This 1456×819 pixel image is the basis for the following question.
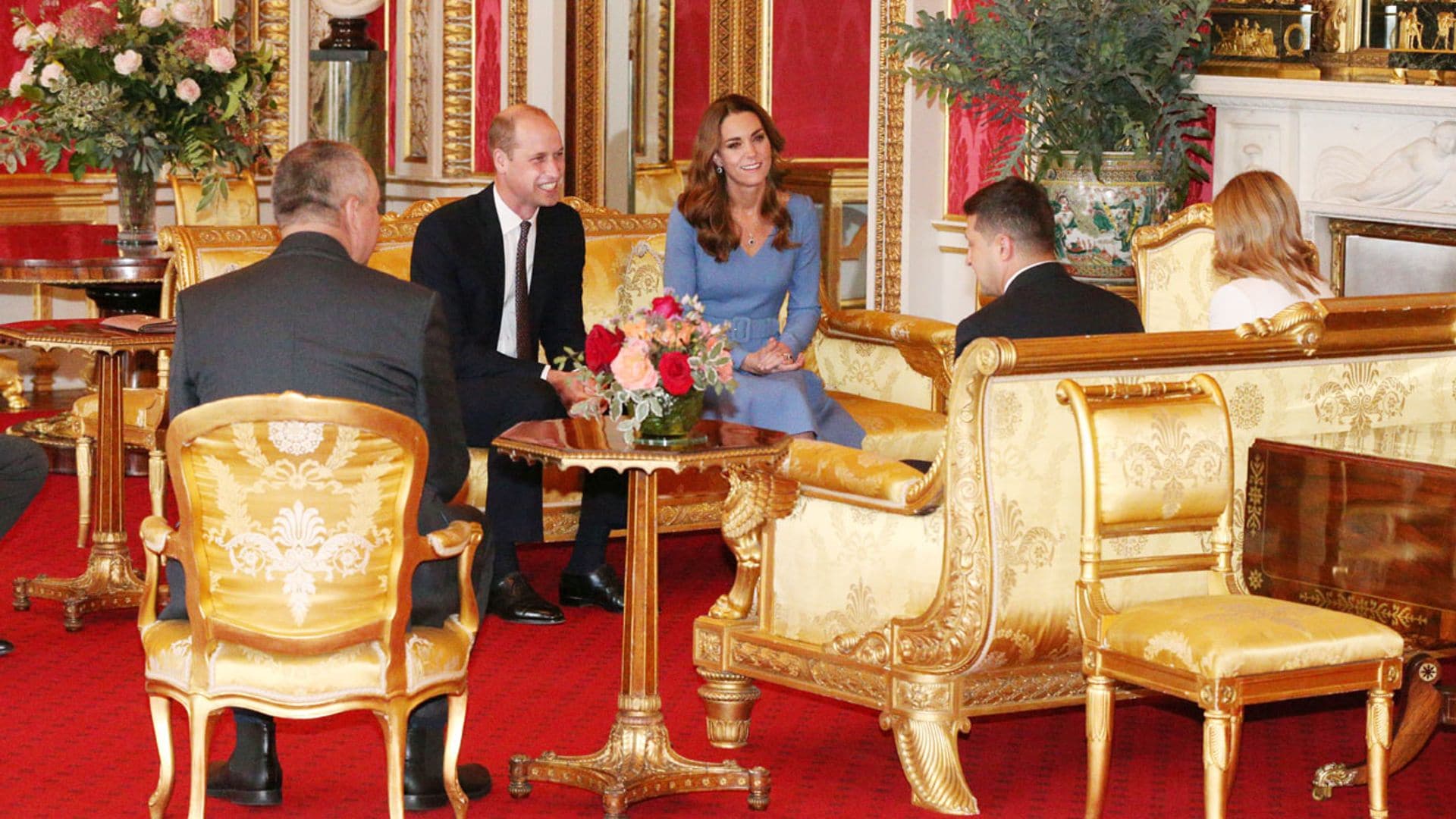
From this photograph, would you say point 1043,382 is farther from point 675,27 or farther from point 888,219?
point 675,27

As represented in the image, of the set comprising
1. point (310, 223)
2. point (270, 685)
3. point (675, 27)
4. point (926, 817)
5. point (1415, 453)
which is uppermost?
point (675, 27)

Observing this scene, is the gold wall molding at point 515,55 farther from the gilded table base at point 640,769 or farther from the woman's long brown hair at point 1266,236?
the gilded table base at point 640,769

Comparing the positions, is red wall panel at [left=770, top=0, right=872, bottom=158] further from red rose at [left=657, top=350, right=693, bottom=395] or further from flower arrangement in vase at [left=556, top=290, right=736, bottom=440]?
red rose at [left=657, top=350, right=693, bottom=395]

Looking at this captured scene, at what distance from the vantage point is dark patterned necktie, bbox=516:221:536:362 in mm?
5691

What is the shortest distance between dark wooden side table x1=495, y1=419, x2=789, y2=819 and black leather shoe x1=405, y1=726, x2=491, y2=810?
0.46 feet

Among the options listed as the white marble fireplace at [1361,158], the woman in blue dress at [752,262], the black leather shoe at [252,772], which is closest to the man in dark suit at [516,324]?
the woman in blue dress at [752,262]

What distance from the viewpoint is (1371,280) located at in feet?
22.5

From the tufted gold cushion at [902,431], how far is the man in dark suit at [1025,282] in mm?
1534

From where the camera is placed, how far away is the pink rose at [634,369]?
151 inches

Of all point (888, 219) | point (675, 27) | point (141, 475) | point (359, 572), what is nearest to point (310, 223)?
point (359, 572)

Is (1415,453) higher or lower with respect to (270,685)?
higher

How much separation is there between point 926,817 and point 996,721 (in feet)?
2.64

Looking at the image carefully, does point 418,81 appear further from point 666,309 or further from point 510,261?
point 666,309

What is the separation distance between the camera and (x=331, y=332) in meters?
3.62
